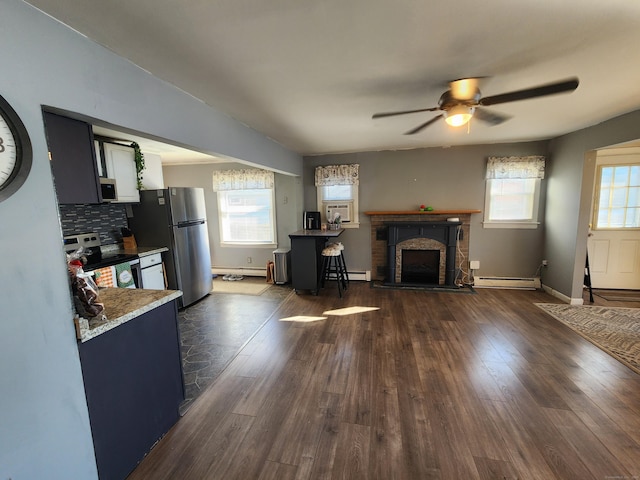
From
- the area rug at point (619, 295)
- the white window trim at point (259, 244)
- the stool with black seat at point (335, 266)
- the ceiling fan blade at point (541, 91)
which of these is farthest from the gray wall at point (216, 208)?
the area rug at point (619, 295)

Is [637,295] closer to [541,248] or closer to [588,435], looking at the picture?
[541,248]

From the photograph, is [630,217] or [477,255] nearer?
[630,217]

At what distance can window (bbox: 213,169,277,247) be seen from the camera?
5.09 metres

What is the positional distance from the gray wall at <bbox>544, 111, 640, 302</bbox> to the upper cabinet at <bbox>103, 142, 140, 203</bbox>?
18.9 ft

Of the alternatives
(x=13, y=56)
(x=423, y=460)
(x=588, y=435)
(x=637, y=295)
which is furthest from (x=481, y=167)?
(x=13, y=56)

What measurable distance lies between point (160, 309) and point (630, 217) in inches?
249

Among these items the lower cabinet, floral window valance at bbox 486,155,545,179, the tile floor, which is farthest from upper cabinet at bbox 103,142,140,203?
floral window valance at bbox 486,155,545,179

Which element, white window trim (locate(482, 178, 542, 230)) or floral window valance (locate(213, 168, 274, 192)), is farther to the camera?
floral window valance (locate(213, 168, 274, 192))

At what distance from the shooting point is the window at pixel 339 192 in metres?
4.78

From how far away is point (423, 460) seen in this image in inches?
60.9

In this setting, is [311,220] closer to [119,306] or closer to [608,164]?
[119,306]

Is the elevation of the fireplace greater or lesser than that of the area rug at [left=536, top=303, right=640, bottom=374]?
greater

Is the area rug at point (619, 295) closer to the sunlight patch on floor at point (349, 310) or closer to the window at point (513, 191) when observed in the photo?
the window at point (513, 191)

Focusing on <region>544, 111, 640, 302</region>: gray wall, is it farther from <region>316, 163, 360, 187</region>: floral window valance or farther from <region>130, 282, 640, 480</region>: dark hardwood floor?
<region>316, 163, 360, 187</region>: floral window valance
